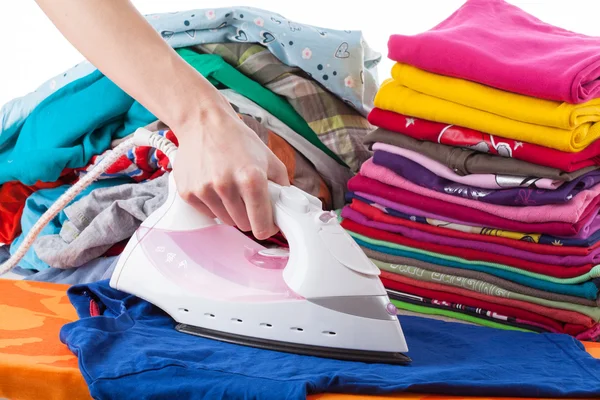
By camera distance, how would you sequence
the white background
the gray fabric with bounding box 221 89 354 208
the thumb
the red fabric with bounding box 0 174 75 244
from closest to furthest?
the thumb < the gray fabric with bounding box 221 89 354 208 < the red fabric with bounding box 0 174 75 244 < the white background

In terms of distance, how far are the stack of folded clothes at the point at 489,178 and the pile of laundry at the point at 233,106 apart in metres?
0.15

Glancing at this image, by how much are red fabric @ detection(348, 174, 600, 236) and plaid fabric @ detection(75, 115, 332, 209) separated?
0.11 meters

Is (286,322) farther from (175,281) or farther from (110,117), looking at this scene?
(110,117)

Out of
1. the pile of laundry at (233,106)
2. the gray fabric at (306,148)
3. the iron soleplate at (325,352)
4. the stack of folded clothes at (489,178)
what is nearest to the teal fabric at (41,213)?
the pile of laundry at (233,106)

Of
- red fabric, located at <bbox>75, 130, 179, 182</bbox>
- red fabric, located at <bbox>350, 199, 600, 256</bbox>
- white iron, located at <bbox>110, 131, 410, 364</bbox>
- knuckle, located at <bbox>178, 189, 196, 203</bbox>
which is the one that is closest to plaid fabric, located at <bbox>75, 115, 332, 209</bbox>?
red fabric, located at <bbox>75, 130, 179, 182</bbox>

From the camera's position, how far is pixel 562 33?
1582 millimetres

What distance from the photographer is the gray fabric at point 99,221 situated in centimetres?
155

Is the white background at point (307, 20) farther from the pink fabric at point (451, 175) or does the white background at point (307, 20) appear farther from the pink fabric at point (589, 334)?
the pink fabric at point (589, 334)

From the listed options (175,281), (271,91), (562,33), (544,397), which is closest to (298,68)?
(271,91)

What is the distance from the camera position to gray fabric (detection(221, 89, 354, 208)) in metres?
1.67

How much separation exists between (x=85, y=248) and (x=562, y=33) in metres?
1.01

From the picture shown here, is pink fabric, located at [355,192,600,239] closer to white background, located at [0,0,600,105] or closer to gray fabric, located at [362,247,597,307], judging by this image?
gray fabric, located at [362,247,597,307]

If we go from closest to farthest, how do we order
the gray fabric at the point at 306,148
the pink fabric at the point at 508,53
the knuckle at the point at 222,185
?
the knuckle at the point at 222,185 < the pink fabric at the point at 508,53 < the gray fabric at the point at 306,148

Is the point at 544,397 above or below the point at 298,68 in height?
below
